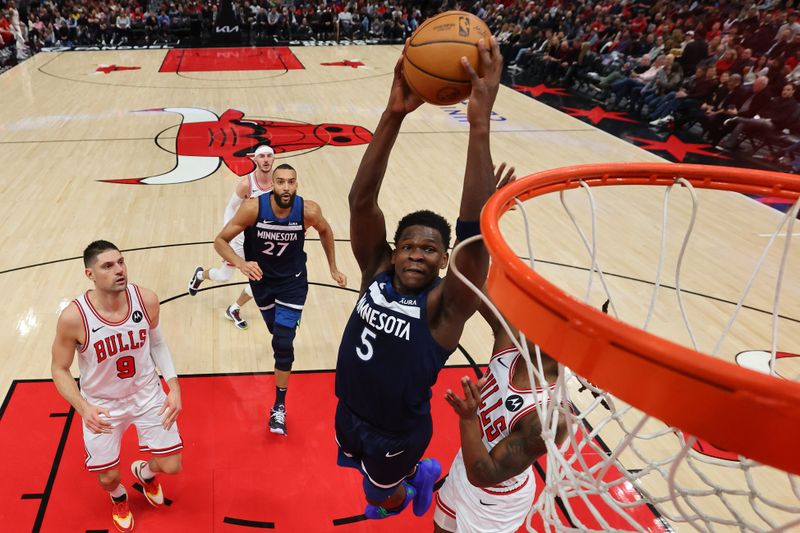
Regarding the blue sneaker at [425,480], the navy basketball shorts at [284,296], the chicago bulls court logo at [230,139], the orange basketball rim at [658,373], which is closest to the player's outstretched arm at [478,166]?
the orange basketball rim at [658,373]

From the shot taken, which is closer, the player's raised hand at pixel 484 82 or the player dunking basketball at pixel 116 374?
the player's raised hand at pixel 484 82

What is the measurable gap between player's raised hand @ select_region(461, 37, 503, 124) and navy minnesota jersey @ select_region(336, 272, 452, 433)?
76cm

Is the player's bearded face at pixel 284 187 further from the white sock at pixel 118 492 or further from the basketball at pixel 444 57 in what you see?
the white sock at pixel 118 492

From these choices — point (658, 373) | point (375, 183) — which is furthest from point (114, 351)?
point (658, 373)

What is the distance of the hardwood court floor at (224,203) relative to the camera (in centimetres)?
489

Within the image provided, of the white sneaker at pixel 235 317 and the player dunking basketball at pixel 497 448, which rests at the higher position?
the player dunking basketball at pixel 497 448

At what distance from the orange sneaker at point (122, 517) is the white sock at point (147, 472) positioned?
139 millimetres

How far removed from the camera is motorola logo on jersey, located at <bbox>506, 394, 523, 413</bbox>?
7.57 ft

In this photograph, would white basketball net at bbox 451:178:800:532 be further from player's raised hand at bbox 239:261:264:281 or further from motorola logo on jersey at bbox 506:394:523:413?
player's raised hand at bbox 239:261:264:281

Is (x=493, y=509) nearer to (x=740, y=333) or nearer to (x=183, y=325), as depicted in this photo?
(x=183, y=325)

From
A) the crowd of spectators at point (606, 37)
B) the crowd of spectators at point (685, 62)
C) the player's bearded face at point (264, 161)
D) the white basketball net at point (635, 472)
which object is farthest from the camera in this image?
the crowd of spectators at point (606, 37)

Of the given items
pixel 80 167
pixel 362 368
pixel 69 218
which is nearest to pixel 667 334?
pixel 362 368

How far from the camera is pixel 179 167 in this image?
8500mm

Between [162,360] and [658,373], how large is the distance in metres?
2.58
